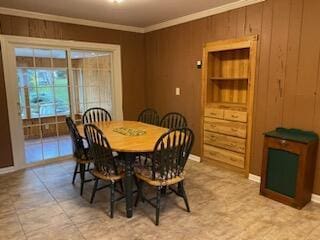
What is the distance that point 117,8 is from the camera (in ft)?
12.0

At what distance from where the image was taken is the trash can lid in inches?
102

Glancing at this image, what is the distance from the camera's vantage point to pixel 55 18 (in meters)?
3.98

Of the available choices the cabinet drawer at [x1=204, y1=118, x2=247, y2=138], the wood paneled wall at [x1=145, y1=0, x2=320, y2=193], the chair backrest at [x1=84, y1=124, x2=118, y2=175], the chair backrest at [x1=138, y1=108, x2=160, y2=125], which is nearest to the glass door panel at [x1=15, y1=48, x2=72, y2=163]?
the chair backrest at [x1=138, y1=108, x2=160, y2=125]

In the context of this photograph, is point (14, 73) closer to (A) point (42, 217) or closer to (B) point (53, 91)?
(B) point (53, 91)

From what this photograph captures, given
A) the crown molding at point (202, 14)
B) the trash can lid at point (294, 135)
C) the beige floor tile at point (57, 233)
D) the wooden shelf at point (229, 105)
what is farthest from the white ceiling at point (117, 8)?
the beige floor tile at point (57, 233)

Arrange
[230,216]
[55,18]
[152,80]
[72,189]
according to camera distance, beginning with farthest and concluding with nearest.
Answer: [152,80]
[55,18]
[72,189]
[230,216]

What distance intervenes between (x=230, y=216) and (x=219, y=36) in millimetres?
2579

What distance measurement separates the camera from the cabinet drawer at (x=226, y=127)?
11.4 ft

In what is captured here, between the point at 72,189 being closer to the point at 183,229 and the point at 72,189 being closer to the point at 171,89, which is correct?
the point at 183,229

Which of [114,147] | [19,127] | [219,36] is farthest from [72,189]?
[219,36]

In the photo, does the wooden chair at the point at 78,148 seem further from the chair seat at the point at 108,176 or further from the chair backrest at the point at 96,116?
the chair backrest at the point at 96,116

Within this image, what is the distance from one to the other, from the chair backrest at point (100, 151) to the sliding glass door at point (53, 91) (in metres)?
1.99

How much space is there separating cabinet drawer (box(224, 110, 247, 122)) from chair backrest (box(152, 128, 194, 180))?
1.34 meters

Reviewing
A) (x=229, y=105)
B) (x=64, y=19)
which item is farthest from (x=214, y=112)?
(x=64, y=19)
